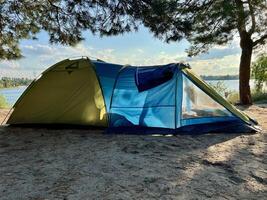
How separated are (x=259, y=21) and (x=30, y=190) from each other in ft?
28.0

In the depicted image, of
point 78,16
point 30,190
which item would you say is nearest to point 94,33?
point 78,16

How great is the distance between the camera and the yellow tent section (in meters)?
6.05

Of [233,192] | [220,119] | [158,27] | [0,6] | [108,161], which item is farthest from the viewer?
[0,6]

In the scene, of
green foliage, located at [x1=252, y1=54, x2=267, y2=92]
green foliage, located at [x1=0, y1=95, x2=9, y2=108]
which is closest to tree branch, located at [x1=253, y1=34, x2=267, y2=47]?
green foliage, located at [x1=252, y1=54, x2=267, y2=92]

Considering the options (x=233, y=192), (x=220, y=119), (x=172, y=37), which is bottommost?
(x=233, y=192)

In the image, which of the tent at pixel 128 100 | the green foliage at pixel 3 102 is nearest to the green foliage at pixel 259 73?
the tent at pixel 128 100

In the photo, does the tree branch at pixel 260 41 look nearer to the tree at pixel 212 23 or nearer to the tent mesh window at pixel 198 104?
the tree at pixel 212 23

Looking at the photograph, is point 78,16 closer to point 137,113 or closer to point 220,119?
point 137,113

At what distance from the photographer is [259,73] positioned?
15.3 metres

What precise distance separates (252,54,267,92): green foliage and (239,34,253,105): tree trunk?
459 cm

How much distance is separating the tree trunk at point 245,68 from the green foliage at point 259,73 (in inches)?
181

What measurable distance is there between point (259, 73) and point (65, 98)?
443 inches

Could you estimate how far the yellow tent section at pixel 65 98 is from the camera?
238 inches

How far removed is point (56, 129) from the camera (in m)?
6.12
